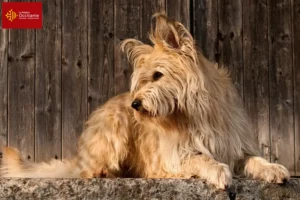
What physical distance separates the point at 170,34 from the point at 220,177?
1.07 metres

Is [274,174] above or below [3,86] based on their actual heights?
below

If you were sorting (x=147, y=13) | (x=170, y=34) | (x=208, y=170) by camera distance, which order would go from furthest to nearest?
(x=147, y=13) < (x=170, y=34) < (x=208, y=170)

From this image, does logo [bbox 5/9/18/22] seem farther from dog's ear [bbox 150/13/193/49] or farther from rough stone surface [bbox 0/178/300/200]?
rough stone surface [bbox 0/178/300/200]

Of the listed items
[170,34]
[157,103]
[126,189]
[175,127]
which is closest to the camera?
[126,189]

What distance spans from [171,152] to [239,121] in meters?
0.50

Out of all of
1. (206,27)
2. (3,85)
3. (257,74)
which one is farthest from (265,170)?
(3,85)

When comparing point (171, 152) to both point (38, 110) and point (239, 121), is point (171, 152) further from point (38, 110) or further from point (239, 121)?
point (38, 110)

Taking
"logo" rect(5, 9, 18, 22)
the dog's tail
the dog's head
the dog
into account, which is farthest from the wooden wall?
the dog's head

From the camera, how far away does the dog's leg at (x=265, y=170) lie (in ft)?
14.6

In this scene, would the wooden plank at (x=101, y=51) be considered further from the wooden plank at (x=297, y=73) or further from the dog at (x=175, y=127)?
the wooden plank at (x=297, y=73)

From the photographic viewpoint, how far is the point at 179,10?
6742 millimetres

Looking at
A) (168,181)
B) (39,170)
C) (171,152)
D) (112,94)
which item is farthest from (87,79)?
(168,181)

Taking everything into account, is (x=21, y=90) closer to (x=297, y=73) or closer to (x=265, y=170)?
(x=297, y=73)

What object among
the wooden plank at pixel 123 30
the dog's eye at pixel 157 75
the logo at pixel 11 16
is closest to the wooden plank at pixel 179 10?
the wooden plank at pixel 123 30
